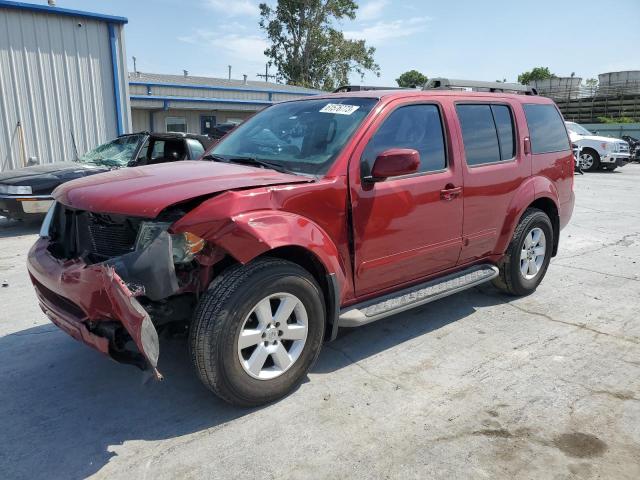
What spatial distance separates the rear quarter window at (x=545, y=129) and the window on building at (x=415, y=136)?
139cm

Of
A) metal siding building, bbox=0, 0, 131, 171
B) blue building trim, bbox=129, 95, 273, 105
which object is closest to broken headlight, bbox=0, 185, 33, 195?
metal siding building, bbox=0, 0, 131, 171

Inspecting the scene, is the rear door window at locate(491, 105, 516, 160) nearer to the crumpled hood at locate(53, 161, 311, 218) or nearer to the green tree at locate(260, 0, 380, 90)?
the crumpled hood at locate(53, 161, 311, 218)

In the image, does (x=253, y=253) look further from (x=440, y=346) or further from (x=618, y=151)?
(x=618, y=151)

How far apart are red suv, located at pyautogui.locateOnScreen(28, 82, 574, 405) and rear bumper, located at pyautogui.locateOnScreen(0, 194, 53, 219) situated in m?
4.51

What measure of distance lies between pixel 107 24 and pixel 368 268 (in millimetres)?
11933

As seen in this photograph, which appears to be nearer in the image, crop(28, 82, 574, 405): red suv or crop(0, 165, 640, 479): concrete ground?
crop(0, 165, 640, 479): concrete ground

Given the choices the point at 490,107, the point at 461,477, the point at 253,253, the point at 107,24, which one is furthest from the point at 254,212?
the point at 107,24

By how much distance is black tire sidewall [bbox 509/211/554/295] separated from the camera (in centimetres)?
479

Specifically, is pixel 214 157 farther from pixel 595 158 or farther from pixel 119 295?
pixel 595 158

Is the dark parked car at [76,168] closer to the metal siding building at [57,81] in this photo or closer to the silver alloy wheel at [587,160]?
the metal siding building at [57,81]

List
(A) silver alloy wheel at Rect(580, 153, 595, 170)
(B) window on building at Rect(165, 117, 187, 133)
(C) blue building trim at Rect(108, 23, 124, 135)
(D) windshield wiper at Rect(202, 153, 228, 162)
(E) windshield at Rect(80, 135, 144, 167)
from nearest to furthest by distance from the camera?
(D) windshield wiper at Rect(202, 153, 228, 162) < (E) windshield at Rect(80, 135, 144, 167) < (C) blue building trim at Rect(108, 23, 124, 135) < (A) silver alloy wheel at Rect(580, 153, 595, 170) < (B) window on building at Rect(165, 117, 187, 133)

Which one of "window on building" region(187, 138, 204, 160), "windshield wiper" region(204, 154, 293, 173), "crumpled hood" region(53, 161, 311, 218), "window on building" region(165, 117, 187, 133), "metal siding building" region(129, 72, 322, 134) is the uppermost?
"metal siding building" region(129, 72, 322, 134)

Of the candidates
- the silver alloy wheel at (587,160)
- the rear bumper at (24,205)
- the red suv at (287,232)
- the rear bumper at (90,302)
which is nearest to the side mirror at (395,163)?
the red suv at (287,232)

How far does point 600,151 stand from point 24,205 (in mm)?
18563
